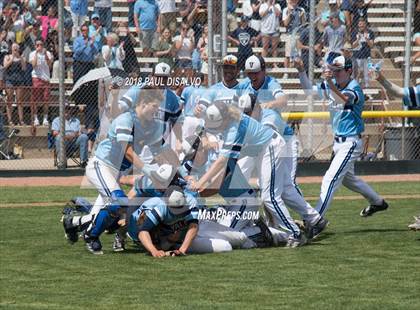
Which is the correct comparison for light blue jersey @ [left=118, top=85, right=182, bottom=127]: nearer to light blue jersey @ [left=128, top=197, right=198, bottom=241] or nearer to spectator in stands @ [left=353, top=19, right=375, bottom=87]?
light blue jersey @ [left=128, top=197, right=198, bottom=241]

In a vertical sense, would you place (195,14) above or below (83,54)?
→ above

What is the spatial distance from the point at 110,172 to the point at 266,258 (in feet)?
6.21

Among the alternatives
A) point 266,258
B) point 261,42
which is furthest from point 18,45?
→ point 266,258

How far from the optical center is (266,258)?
32.2ft

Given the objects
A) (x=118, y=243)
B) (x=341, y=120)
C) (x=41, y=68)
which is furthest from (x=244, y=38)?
(x=118, y=243)

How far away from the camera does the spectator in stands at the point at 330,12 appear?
20.6 m

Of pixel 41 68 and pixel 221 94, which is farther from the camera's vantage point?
pixel 41 68

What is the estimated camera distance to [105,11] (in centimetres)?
2094

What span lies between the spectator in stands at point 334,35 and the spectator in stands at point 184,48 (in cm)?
262

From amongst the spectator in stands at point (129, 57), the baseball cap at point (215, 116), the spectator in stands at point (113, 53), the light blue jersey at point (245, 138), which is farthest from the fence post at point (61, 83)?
the baseball cap at point (215, 116)

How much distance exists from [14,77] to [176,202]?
38.7ft

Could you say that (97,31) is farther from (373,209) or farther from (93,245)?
(93,245)

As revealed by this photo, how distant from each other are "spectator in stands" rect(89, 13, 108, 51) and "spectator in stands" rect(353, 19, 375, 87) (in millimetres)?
5041

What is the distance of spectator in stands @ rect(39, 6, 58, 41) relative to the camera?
2091 cm
